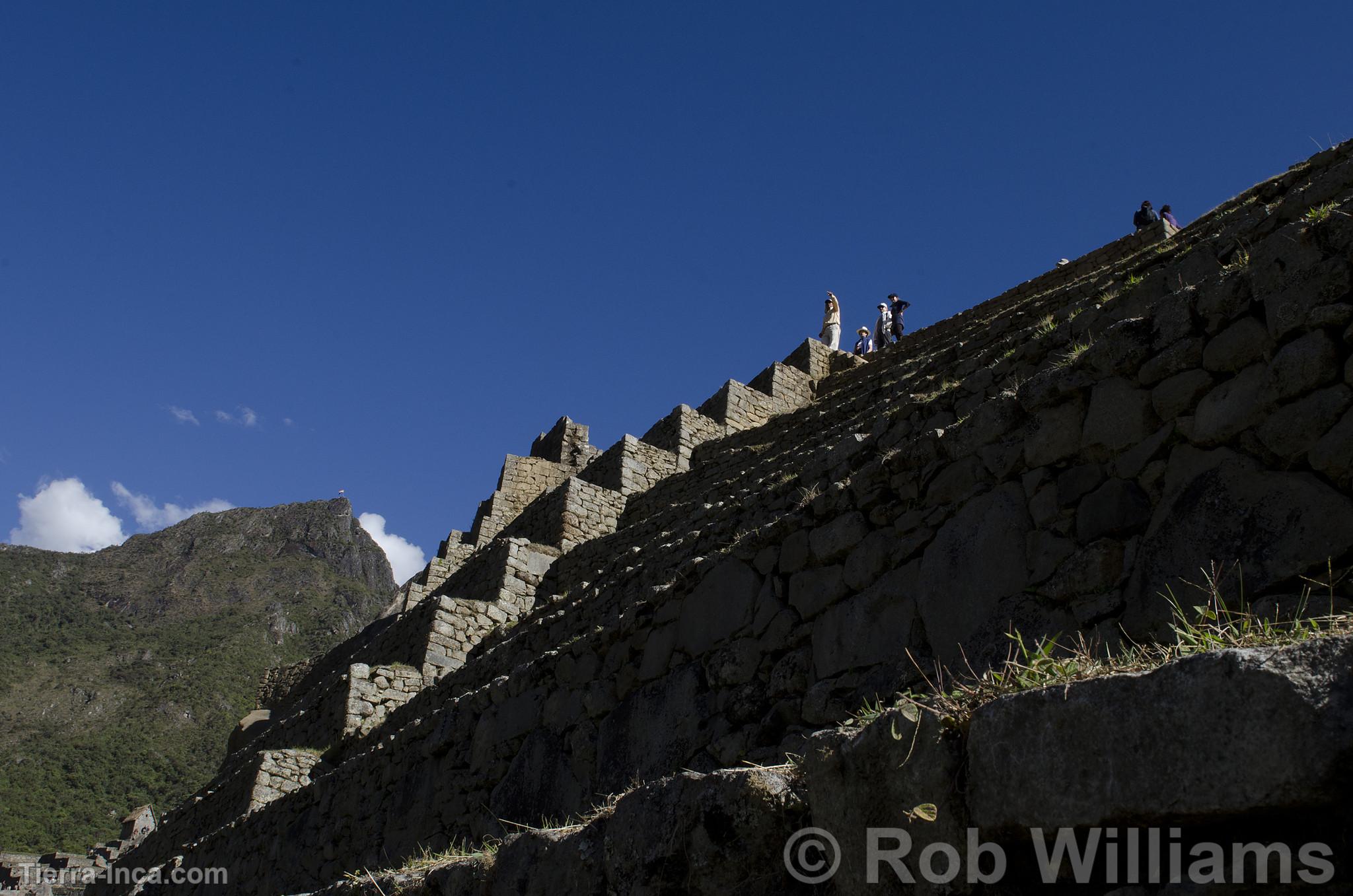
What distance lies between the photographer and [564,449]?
25234mm

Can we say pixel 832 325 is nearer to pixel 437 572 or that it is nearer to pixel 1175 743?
pixel 437 572

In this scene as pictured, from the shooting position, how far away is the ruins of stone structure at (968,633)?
1916mm

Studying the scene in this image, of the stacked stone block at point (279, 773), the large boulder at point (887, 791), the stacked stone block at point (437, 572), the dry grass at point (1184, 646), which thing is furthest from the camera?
the stacked stone block at point (437, 572)

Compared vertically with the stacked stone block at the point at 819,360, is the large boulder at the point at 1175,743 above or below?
below

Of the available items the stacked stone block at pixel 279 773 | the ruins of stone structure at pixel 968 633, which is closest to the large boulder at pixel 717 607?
the ruins of stone structure at pixel 968 633

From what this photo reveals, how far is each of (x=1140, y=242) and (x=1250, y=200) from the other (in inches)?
182

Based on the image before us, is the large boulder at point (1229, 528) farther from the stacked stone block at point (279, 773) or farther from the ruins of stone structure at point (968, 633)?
the stacked stone block at point (279, 773)

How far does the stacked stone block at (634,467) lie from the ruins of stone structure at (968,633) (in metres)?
8.94

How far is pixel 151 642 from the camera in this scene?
186 ft

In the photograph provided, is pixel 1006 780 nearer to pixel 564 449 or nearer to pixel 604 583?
pixel 604 583

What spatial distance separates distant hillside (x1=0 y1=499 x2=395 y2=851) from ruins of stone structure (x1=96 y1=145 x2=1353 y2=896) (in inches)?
1422

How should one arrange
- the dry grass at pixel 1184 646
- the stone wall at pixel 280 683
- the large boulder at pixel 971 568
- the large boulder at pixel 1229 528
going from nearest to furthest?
1. the dry grass at pixel 1184 646
2. the large boulder at pixel 1229 528
3. the large boulder at pixel 971 568
4. the stone wall at pixel 280 683

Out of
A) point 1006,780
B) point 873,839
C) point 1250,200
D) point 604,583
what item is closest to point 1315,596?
point 1006,780

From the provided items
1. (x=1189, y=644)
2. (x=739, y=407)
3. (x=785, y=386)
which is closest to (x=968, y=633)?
(x=1189, y=644)
